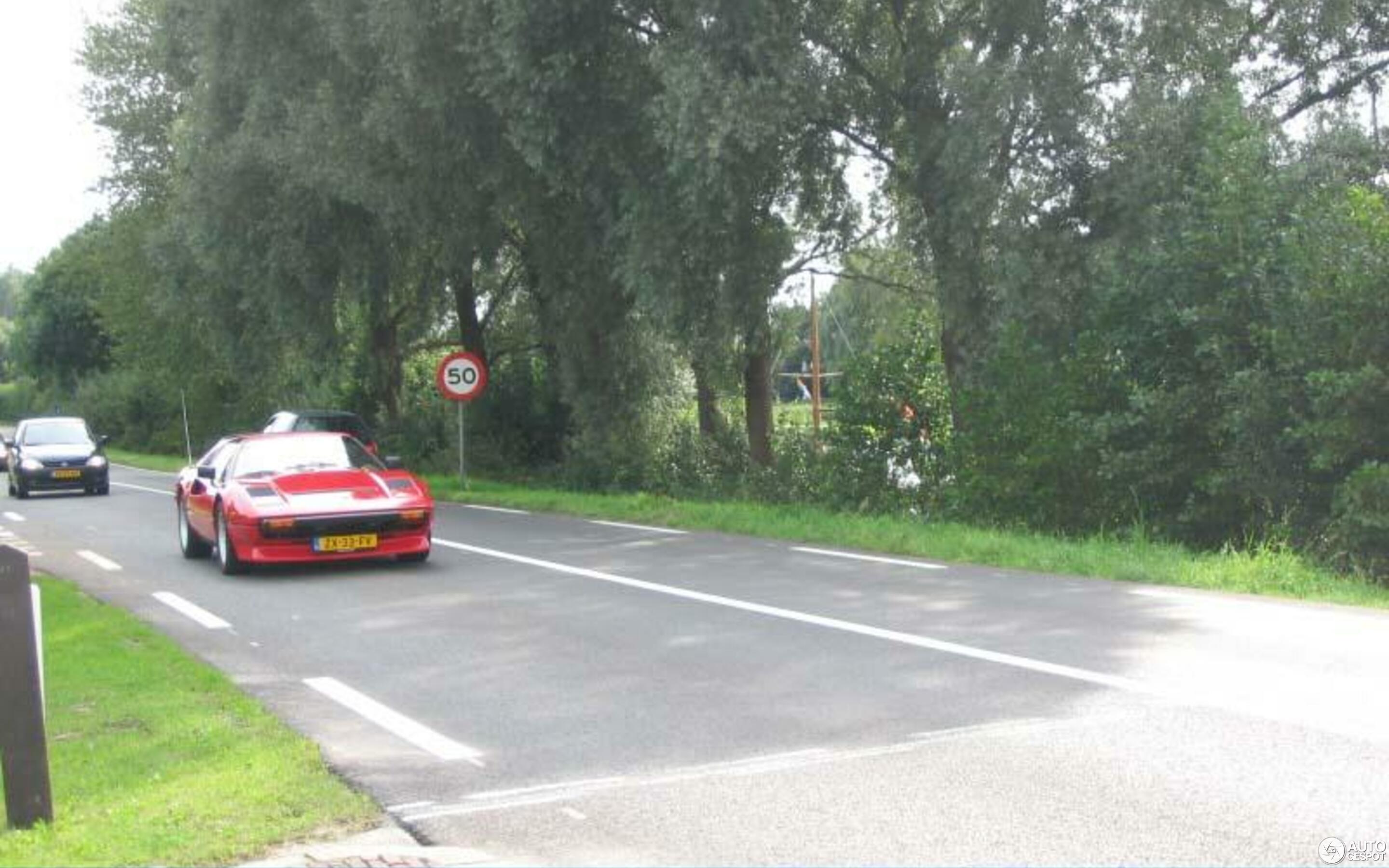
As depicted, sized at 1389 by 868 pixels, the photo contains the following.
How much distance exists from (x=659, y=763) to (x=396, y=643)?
154 inches

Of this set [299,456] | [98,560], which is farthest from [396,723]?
[98,560]

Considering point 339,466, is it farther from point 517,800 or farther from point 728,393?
point 728,393

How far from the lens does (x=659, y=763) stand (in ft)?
20.3

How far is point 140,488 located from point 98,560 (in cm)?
1793

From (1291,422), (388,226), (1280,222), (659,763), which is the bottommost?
(659,763)

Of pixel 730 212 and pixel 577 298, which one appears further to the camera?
pixel 577 298

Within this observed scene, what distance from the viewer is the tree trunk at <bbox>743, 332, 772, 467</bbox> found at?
26.2 metres

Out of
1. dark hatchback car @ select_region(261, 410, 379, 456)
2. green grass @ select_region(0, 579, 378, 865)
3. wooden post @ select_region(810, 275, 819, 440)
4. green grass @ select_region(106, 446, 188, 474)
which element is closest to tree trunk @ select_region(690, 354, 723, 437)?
wooden post @ select_region(810, 275, 819, 440)

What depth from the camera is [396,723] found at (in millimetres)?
7219

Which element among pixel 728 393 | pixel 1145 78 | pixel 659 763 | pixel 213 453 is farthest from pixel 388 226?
pixel 659 763

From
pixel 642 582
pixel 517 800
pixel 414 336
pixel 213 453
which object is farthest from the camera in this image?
pixel 414 336

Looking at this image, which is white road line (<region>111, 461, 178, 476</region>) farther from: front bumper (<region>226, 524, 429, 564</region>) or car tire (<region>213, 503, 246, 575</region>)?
front bumper (<region>226, 524, 429, 564</region>)

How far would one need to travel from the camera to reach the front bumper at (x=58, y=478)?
95.2ft

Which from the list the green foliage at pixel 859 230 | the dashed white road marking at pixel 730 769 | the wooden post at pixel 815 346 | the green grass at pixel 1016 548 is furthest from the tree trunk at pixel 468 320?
the dashed white road marking at pixel 730 769
